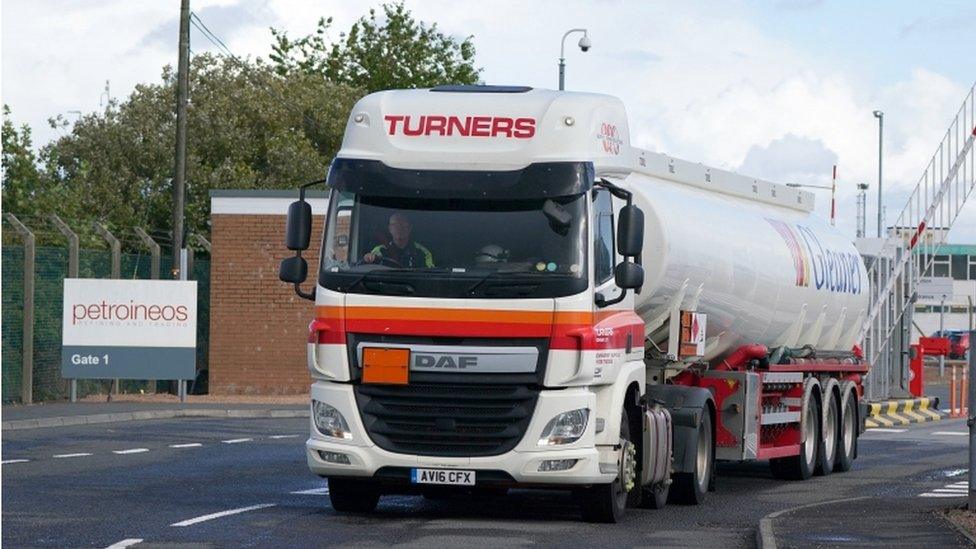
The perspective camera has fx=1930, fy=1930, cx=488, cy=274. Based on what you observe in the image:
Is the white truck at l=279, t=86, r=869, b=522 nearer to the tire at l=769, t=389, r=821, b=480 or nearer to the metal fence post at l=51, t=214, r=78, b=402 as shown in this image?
the tire at l=769, t=389, r=821, b=480

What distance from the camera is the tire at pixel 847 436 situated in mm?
23031

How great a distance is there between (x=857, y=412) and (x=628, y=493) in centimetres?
840

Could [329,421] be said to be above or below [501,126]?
below

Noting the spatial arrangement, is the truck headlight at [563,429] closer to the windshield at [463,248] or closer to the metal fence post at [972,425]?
the windshield at [463,248]

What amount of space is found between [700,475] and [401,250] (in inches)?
179

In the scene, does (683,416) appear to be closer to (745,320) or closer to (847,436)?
(745,320)

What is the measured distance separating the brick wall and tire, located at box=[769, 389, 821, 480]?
17.6 metres

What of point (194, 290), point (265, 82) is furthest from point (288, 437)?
point (265, 82)

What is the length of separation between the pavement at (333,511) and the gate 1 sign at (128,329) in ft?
24.7

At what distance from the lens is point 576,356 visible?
14.3 meters

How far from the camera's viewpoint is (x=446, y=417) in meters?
14.4

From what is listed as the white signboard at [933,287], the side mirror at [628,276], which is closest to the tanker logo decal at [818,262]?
the side mirror at [628,276]

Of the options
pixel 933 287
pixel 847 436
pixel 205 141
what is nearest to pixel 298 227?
pixel 847 436

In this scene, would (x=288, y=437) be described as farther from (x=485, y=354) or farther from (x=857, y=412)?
(x=485, y=354)
